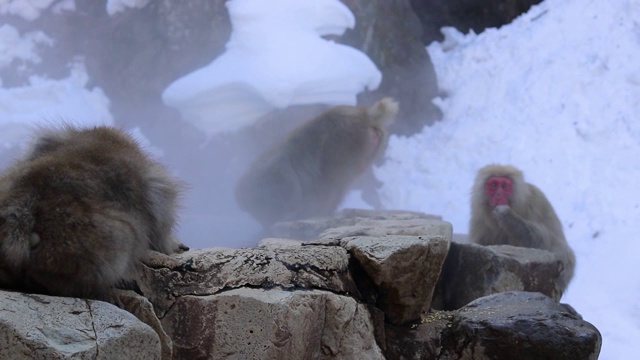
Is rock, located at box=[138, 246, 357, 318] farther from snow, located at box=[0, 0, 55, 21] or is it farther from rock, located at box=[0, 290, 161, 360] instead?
snow, located at box=[0, 0, 55, 21]

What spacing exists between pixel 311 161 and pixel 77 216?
4432 millimetres

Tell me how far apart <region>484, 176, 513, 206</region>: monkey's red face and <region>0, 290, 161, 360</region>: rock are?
3.50 m

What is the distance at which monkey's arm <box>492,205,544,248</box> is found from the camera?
4879 millimetres

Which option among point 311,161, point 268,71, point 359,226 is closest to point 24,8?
point 268,71

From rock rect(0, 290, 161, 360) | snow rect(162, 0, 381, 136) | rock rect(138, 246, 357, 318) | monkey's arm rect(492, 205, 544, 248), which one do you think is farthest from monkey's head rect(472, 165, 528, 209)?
rock rect(0, 290, 161, 360)

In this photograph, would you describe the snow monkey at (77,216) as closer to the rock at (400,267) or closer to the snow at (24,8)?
the rock at (400,267)

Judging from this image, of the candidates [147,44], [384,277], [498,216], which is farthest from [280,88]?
[384,277]

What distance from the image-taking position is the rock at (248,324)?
7.32ft

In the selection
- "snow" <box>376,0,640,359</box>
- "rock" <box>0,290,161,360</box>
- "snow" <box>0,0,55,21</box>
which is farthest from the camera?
"snow" <box>0,0,55,21</box>

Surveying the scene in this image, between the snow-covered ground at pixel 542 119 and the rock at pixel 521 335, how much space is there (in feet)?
10.5

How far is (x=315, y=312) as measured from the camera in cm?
235

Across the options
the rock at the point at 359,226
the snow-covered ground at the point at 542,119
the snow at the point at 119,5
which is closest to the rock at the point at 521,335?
the rock at the point at 359,226

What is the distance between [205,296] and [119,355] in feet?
1.69

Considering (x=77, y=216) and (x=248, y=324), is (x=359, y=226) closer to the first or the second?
(x=248, y=324)
